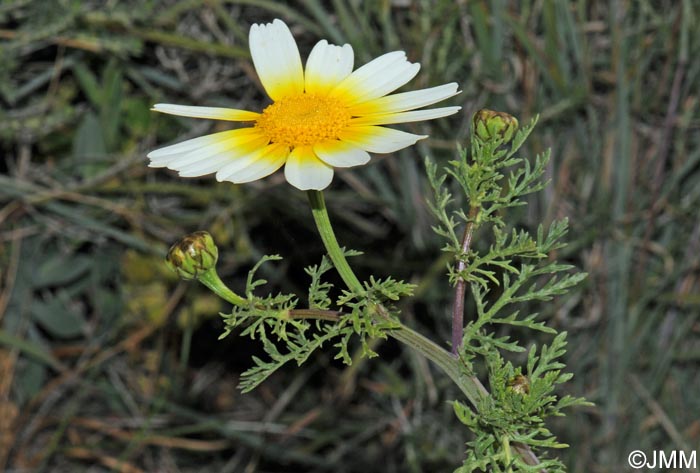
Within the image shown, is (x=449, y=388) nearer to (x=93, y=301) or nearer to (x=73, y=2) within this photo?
(x=93, y=301)

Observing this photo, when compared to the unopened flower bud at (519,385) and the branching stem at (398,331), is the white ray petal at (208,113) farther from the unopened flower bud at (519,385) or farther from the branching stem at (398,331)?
the unopened flower bud at (519,385)

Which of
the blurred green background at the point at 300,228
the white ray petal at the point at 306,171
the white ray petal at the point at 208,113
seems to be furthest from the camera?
the blurred green background at the point at 300,228

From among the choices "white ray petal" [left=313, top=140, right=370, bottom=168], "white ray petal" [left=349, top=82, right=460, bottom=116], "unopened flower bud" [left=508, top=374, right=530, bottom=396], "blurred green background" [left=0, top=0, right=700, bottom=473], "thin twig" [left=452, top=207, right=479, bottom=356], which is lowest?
"blurred green background" [left=0, top=0, right=700, bottom=473]

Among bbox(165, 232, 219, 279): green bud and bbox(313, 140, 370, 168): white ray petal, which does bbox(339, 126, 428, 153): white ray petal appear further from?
bbox(165, 232, 219, 279): green bud

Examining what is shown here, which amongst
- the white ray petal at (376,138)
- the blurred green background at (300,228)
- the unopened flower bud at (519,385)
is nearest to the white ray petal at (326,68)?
the white ray petal at (376,138)

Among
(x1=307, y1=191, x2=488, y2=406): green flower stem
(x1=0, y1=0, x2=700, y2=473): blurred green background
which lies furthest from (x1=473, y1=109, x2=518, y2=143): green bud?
(x1=0, y1=0, x2=700, y2=473): blurred green background

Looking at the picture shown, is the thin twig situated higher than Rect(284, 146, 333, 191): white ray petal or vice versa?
Rect(284, 146, 333, 191): white ray petal

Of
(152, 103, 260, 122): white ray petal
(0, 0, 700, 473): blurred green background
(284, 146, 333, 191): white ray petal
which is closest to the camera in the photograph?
(284, 146, 333, 191): white ray petal
